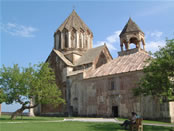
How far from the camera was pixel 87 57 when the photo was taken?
120 feet

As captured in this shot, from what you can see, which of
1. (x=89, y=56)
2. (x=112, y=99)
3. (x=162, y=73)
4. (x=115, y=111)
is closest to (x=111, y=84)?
(x=112, y=99)

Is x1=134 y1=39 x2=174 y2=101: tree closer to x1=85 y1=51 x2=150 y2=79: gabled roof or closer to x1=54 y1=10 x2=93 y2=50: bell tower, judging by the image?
x1=85 y1=51 x2=150 y2=79: gabled roof

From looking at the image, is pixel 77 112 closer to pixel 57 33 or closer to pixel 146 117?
pixel 146 117

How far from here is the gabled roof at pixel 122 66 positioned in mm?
26698

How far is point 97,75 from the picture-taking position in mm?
29500

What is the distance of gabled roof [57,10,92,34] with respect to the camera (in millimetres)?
41406

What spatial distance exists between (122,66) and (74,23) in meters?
18.1

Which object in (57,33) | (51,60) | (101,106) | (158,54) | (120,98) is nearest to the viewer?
(158,54)

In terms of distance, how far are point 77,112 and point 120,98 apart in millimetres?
8603

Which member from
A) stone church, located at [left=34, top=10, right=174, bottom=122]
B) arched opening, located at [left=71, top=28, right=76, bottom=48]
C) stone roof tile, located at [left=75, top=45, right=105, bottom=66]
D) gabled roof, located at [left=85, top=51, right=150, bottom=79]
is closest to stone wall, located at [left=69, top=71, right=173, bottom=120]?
stone church, located at [left=34, top=10, right=174, bottom=122]

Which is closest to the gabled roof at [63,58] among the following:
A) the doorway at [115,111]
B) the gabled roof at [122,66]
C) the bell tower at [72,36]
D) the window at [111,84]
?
the bell tower at [72,36]

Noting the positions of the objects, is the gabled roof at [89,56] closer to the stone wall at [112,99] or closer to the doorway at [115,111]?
the stone wall at [112,99]

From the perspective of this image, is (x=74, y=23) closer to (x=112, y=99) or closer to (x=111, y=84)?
→ (x=111, y=84)

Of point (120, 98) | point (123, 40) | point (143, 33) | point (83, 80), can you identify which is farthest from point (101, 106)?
point (143, 33)
